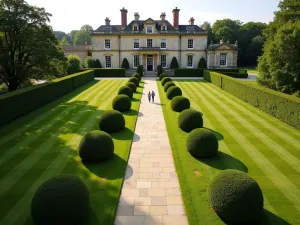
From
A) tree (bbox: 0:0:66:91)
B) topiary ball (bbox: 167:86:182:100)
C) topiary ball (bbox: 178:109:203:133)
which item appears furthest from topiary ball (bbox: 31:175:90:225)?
tree (bbox: 0:0:66:91)

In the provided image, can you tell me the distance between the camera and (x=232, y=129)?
17.1 metres

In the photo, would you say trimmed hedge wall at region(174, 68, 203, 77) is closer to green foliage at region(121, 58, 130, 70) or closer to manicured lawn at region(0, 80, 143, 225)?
green foliage at region(121, 58, 130, 70)

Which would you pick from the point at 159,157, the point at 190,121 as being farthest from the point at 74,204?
the point at 190,121

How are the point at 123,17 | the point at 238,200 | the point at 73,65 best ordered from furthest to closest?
the point at 123,17 → the point at 73,65 → the point at 238,200

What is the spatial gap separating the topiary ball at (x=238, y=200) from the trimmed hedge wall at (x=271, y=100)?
11517mm

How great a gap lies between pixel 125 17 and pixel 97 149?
52.1m

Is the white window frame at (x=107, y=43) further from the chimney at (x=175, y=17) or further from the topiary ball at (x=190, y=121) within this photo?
the topiary ball at (x=190, y=121)

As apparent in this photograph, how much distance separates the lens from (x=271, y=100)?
2083cm

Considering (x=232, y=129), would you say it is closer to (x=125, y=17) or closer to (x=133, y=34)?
(x=133, y=34)

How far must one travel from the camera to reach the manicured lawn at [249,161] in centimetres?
852

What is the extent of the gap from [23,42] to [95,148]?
69.4 feet

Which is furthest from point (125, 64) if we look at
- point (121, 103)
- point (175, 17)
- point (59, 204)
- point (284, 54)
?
point (59, 204)

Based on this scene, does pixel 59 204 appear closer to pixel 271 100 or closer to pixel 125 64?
pixel 271 100

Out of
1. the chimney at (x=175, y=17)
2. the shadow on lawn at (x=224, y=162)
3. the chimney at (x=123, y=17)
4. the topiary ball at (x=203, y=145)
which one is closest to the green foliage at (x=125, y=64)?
the chimney at (x=123, y=17)
